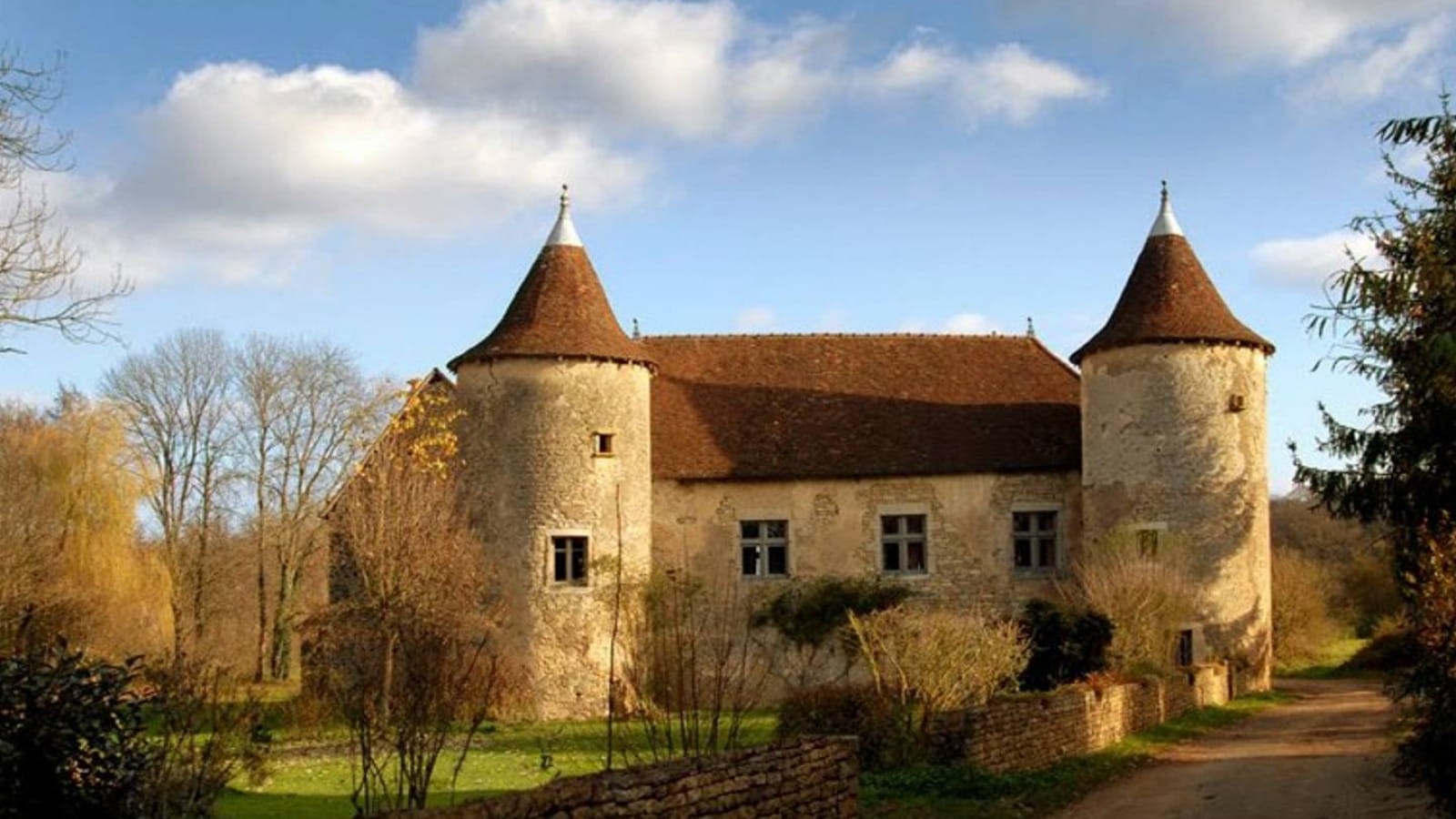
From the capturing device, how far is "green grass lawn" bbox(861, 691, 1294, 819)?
13930 mm

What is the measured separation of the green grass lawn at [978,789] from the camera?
548 inches

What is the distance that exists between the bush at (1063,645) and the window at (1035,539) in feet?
23.2

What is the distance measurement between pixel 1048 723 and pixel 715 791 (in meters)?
8.16

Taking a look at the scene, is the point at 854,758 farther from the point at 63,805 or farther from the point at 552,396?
the point at 552,396

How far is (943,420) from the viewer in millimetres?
31516

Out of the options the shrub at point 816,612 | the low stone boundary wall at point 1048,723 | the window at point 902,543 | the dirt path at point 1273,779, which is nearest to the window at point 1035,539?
the window at point 902,543

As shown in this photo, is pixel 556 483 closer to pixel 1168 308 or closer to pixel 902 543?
pixel 902 543

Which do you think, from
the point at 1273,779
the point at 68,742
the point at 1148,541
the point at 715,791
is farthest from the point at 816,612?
the point at 68,742

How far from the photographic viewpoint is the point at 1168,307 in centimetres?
2991

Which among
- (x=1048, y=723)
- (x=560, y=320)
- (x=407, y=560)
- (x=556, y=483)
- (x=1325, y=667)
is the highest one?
(x=560, y=320)

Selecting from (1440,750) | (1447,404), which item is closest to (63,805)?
(1440,750)

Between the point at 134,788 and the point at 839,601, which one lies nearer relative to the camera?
the point at 134,788

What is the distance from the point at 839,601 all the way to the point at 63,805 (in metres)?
21.6

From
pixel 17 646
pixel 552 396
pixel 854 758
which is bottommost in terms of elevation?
pixel 854 758
